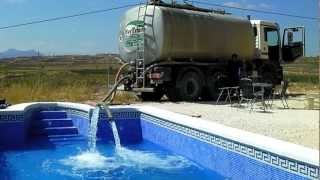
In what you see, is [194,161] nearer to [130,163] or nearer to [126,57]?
[130,163]

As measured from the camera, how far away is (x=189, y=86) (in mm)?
17469

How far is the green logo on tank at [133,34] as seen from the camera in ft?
54.4

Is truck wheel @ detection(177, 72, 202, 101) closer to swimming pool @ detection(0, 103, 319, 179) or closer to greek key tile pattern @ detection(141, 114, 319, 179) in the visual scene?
swimming pool @ detection(0, 103, 319, 179)

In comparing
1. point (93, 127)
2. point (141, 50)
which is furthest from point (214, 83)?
point (93, 127)

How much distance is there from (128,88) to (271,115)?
6604mm

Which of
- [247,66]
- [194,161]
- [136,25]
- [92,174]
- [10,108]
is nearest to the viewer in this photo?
[92,174]

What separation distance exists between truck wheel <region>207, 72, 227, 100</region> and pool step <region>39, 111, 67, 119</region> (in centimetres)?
710

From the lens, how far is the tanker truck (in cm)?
1628

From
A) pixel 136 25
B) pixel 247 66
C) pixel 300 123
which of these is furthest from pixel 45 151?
pixel 247 66

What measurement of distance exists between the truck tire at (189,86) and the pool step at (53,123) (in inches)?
226

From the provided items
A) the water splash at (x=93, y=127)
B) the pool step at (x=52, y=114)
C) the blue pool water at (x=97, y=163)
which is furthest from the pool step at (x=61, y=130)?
the blue pool water at (x=97, y=163)

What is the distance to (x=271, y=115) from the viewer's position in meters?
12.1

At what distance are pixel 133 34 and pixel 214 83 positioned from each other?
350cm

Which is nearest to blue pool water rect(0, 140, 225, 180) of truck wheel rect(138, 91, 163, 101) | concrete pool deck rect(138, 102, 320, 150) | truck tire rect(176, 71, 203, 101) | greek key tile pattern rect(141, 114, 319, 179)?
greek key tile pattern rect(141, 114, 319, 179)
